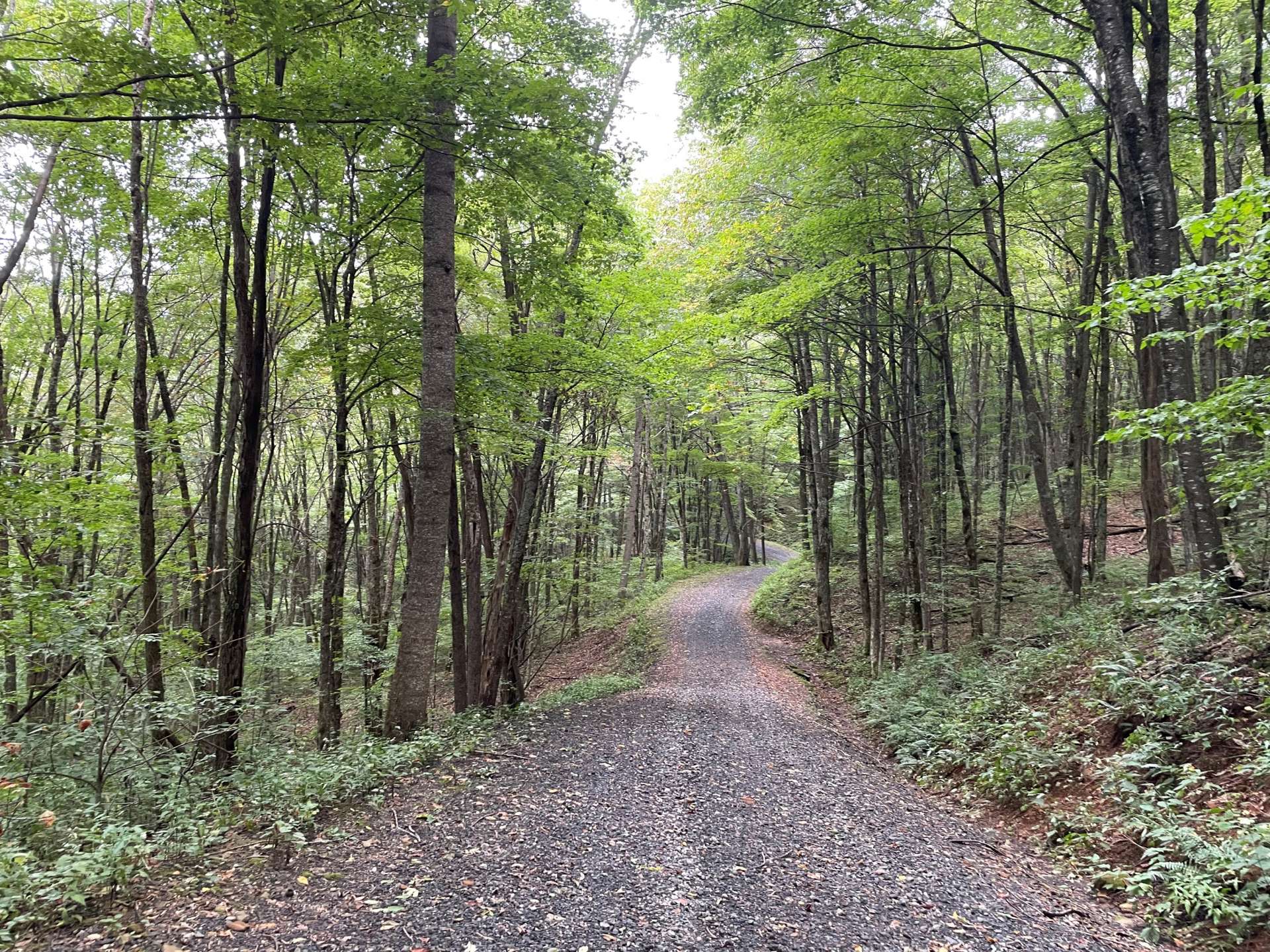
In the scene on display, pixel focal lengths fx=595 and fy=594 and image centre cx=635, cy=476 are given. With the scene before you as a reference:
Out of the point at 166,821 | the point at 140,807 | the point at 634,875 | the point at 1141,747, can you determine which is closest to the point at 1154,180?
the point at 1141,747

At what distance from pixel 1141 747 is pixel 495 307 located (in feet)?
34.0

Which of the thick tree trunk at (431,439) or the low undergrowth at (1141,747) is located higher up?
the thick tree trunk at (431,439)

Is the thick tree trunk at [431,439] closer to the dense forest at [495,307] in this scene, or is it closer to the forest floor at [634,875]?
the dense forest at [495,307]

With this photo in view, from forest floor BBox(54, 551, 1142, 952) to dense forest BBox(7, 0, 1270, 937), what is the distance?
620 millimetres

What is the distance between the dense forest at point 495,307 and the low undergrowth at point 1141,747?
0.08 metres

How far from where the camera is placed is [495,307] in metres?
10.8

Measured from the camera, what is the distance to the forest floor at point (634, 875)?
315 cm

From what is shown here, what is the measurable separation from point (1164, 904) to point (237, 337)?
10.2 meters

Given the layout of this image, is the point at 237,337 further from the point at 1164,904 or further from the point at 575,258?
the point at 1164,904

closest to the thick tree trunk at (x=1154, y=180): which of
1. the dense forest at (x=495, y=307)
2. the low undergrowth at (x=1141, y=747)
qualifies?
the dense forest at (x=495, y=307)

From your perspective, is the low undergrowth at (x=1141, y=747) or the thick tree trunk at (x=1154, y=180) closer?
the low undergrowth at (x=1141, y=747)

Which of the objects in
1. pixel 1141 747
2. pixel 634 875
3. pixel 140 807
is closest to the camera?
pixel 634 875

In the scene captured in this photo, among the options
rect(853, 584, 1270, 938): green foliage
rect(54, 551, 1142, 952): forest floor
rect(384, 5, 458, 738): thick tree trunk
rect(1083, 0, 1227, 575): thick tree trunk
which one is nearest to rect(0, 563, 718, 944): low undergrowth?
rect(54, 551, 1142, 952): forest floor

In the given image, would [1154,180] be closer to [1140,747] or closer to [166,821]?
[1140,747]
